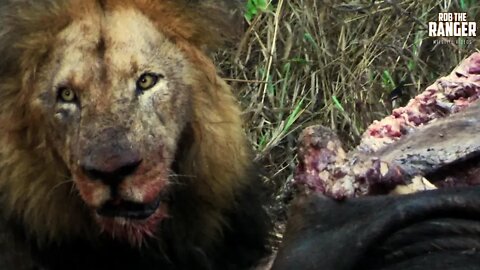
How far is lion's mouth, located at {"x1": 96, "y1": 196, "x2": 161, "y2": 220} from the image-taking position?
2494 millimetres

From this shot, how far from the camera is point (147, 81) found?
2609 millimetres

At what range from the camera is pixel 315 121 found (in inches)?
170

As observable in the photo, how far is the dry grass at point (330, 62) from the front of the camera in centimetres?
427

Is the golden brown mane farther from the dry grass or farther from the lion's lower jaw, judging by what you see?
the dry grass

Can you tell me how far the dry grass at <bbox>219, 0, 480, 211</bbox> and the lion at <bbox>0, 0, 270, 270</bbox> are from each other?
1234 millimetres

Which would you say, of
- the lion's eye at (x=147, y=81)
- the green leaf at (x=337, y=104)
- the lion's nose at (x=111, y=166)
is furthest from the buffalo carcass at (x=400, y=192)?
the green leaf at (x=337, y=104)

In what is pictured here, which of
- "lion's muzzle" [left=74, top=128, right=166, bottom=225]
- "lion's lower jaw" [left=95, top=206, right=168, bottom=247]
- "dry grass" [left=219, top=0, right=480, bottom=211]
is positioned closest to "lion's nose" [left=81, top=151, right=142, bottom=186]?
"lion's muzzle" [left=74, top=128, right=166, bottom=225]

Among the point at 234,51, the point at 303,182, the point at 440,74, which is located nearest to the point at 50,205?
the point at 303,182

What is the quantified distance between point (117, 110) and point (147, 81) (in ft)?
0.49

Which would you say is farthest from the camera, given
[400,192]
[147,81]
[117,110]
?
[147,81]

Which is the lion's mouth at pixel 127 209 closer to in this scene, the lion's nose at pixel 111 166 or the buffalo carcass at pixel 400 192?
the lion's nose at pixel 111 166

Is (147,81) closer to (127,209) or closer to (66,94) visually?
(66,94)

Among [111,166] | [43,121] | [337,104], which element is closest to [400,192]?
[111,166]

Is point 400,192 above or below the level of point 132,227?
above
